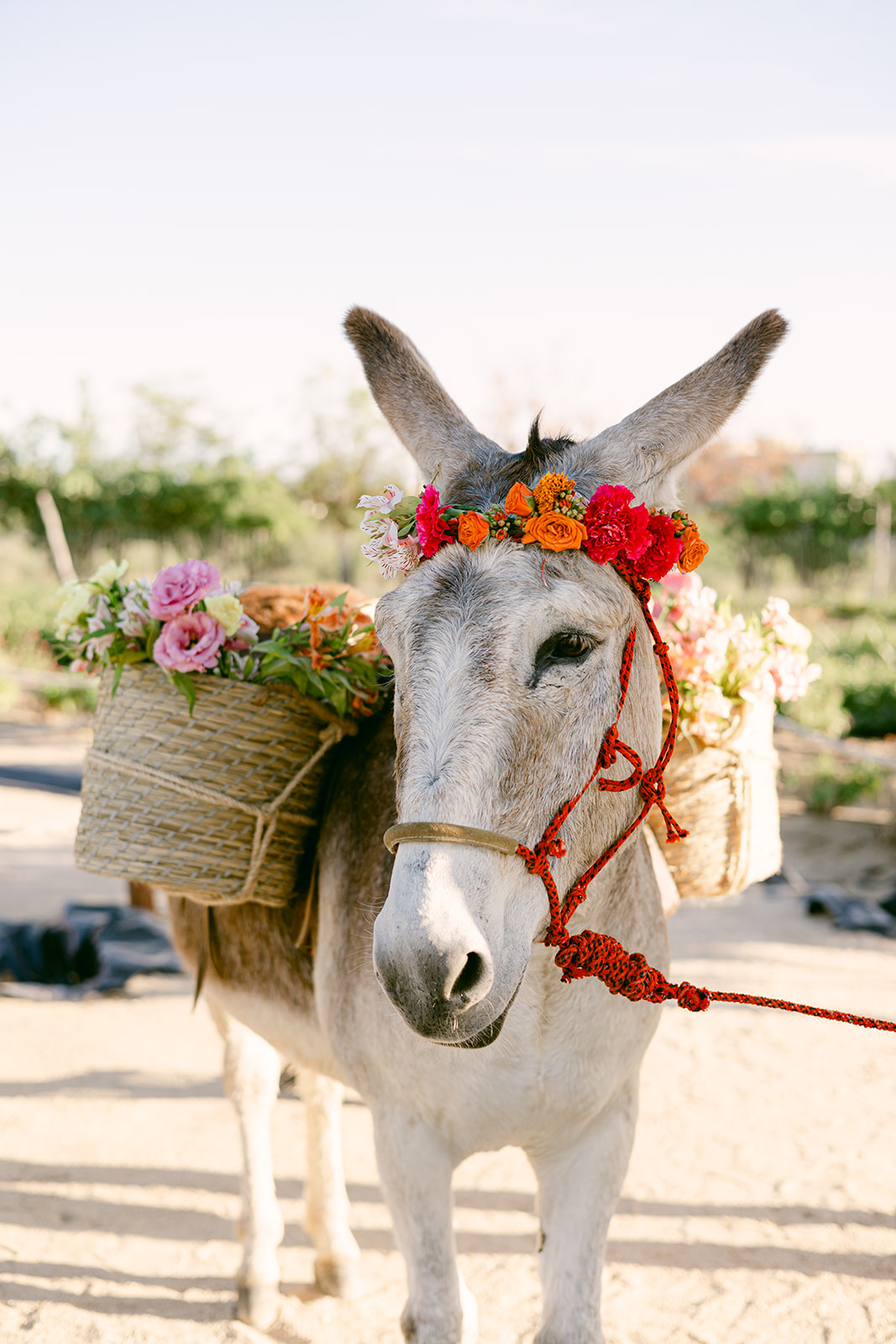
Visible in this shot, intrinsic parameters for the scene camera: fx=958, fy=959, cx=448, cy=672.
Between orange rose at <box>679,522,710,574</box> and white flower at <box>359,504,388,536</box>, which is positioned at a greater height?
white flower at <box>359,504,388,536</box>

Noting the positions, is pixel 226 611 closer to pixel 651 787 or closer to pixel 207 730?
pixel 207 730

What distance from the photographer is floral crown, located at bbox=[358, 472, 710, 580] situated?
164 cm

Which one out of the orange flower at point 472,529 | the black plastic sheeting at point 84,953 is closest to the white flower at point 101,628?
the orange flower at point 472,529

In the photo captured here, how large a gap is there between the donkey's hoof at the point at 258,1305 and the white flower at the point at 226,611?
217cm

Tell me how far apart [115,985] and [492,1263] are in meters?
3.28

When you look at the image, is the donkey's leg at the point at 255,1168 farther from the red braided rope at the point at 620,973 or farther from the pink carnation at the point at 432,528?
the pink carnation at the point at 432,528

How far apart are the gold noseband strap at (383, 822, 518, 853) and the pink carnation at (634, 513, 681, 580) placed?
62 cm

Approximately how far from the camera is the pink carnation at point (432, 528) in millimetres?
1714

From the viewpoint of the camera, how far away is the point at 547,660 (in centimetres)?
160

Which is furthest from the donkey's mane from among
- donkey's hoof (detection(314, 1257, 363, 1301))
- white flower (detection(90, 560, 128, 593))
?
donkey's hoof (detection(314, 1257, 363, 1301))

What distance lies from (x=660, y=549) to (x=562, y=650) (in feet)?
1.06

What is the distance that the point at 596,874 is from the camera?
172cm

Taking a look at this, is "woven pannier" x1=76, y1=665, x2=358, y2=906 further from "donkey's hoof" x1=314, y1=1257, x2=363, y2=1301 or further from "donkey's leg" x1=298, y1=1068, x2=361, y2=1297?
"donkey's hoof" x1=314, y1=1257, x2=363, y2=1301

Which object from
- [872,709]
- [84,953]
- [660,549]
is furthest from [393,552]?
[872,709]
